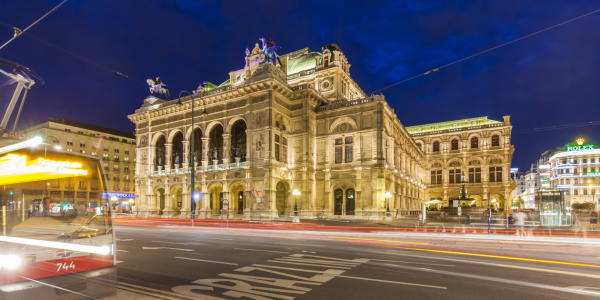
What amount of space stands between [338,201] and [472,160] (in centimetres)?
4518

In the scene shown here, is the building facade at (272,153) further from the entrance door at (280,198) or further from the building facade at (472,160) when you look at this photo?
the building facade at (472,160)

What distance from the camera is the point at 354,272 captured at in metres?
9.04

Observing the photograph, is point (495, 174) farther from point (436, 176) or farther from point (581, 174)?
point (581, 174)

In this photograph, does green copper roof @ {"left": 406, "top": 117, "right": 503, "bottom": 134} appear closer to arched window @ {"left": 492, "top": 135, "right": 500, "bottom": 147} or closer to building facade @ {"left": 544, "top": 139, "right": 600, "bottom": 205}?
arched window @ {"left": 492, "top": 135, "right": 500, "bottom": 147}

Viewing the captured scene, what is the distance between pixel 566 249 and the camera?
47.6ft

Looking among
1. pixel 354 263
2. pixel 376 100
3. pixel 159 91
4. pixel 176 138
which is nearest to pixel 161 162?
pixel 176 138

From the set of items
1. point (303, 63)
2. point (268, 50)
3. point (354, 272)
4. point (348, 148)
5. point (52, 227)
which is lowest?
point (354, 272)

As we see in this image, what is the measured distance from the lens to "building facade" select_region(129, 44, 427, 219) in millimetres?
38656

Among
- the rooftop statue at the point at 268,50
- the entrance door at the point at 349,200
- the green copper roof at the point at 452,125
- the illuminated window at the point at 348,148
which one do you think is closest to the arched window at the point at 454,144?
the green copper roof at the point at 452,125

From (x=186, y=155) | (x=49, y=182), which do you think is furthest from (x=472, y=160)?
(x=49, y=182)

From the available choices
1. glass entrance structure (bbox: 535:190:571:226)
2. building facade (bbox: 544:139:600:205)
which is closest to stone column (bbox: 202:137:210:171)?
glass entrance structure (bbox: 535:190:571:226)

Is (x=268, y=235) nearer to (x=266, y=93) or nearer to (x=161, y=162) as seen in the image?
(x=266, y=93)

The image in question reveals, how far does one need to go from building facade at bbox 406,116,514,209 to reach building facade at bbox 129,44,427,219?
3223 centimetres

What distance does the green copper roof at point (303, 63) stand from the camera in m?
54.5
